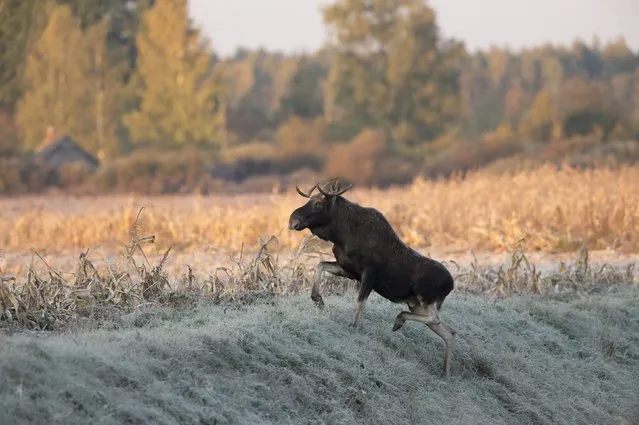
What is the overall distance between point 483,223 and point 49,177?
2466 centimetres

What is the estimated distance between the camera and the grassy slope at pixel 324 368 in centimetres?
643

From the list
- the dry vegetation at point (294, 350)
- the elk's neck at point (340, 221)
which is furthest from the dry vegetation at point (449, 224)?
the elk's neck at point (340, 221)

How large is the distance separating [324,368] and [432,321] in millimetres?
1382

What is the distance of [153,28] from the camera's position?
1885 inches

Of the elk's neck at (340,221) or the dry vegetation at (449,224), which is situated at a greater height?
the elk's neck at (340,221)

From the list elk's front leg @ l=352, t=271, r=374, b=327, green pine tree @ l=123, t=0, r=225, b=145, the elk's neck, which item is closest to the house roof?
green pine tree @ l=123, t=0, r=225, b=145

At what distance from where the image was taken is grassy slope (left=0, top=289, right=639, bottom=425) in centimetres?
643

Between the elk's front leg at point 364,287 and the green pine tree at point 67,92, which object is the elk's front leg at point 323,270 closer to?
the elk's front leg at point 364,287

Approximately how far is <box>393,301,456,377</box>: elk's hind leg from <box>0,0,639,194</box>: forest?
28.3 metres

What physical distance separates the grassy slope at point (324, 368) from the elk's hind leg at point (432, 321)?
0.23 m

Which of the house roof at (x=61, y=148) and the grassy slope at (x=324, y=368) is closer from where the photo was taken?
the grassy slope at (x=324, y=368)

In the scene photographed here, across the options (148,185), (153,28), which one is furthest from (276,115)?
(148,185)

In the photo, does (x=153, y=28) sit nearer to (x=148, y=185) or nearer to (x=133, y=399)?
(x=148, y=185)

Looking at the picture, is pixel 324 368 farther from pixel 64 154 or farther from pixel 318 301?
pixel 64 154
